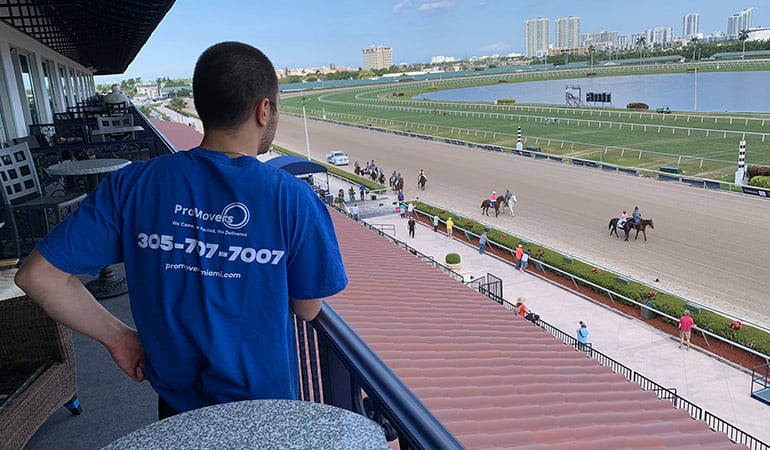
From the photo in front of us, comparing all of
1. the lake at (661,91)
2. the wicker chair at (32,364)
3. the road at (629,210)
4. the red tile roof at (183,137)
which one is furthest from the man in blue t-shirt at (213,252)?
the lake at (661,91)

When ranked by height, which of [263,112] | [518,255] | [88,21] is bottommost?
[518,255]

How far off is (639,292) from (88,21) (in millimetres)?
13749

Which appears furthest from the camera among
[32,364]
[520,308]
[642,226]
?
[642,226]

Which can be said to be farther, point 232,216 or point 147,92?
point 147,92

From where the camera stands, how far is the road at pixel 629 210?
1627 centimetres

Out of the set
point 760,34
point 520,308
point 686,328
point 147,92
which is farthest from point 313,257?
point 760,34

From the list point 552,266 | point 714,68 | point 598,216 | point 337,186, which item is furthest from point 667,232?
point 714,68

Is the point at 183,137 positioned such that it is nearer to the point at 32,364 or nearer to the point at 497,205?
the point at 497,205

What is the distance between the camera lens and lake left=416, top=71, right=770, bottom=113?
242ft

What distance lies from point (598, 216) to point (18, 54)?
19086 mm

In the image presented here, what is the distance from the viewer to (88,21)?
464 inches

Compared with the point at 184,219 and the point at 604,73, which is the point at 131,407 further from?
Answer: the point at 604,73

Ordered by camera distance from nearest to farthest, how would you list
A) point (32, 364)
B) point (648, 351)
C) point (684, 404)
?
point (32, 364) → point (684, 404) → point (648, 351)

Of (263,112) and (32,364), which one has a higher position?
(263,112)
